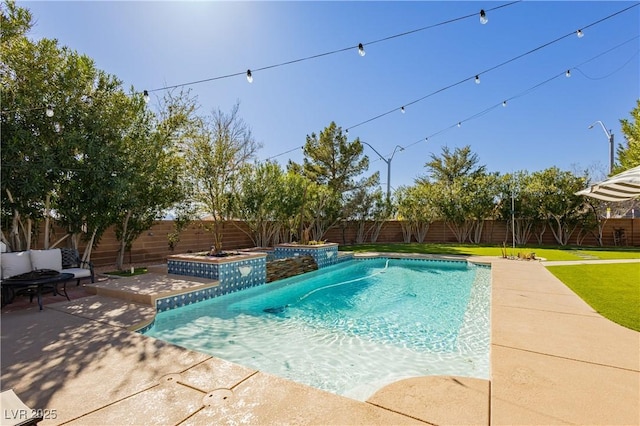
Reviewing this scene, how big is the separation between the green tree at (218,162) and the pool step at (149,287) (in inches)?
102

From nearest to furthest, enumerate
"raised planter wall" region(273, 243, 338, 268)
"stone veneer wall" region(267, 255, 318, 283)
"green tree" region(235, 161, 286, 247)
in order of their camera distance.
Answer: "stone veneer wall" region(267, 255, 318, 283), "raised planter wall" region(273, 243, 338, 268), "green tree" region(235, 161, 286, 247)

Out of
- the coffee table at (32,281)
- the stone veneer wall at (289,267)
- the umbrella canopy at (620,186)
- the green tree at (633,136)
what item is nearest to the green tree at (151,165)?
the coffee table at (32,281)

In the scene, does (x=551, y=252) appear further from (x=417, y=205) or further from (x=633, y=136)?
(x=417, y=205)

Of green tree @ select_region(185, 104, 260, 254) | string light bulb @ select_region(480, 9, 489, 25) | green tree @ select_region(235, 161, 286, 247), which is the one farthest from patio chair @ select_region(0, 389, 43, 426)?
green tree @ select_region(235, 161, 286, 247)

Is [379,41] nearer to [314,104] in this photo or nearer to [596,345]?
[596,345]

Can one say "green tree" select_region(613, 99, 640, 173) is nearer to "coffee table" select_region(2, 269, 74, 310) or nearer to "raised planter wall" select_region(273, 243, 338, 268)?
"raised planter wall" select_region(273, 243, 338, 268)

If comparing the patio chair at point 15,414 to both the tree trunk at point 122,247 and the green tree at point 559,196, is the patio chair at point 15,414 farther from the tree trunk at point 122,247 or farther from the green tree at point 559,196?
the green tree at point 559,196

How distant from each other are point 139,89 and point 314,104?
26.3ft

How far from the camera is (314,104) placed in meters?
15.1

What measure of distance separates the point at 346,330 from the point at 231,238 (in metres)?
10.8

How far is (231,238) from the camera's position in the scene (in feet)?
49.7

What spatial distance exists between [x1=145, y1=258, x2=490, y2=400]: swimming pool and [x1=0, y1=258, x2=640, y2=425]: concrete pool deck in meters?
0.75

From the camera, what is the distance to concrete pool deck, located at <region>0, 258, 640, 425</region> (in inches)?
93.5

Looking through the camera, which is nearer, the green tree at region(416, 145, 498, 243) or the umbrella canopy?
the umbrella canopy
